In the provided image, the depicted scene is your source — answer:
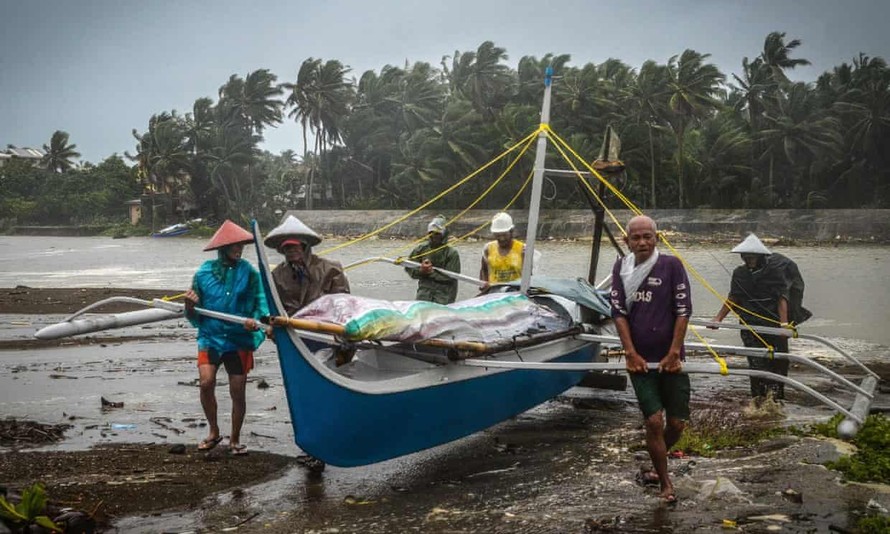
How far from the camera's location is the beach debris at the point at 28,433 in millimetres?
6352

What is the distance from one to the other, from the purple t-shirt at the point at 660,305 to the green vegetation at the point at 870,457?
5.38ft

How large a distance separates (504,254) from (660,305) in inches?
144

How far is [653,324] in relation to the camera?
4.79 meters

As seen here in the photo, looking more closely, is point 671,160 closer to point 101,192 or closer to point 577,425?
point 577,425

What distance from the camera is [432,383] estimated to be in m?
5.45

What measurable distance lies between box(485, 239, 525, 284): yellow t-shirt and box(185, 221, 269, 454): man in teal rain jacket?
293 centimetres

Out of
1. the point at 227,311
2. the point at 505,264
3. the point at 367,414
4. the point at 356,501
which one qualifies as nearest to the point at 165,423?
the point at 227,311

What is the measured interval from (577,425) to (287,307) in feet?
8.79

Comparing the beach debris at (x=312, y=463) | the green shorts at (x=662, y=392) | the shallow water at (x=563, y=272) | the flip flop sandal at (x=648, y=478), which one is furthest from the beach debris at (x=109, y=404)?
the shallow water at (x=563, y=272)

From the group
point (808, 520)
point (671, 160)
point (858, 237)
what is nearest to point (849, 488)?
point (808, 520)

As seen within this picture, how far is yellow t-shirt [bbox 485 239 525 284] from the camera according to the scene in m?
8.30

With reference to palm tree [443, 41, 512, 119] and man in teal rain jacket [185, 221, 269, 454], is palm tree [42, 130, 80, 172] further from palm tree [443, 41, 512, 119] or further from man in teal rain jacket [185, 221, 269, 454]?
man in teal rain jacket [185, 221, 269, 454]

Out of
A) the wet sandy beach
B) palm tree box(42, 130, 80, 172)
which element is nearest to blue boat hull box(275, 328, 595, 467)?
the wet sandy beach

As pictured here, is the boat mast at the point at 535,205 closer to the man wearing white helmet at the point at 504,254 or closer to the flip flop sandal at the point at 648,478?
the man wearing white helmet at the point at 504,254
